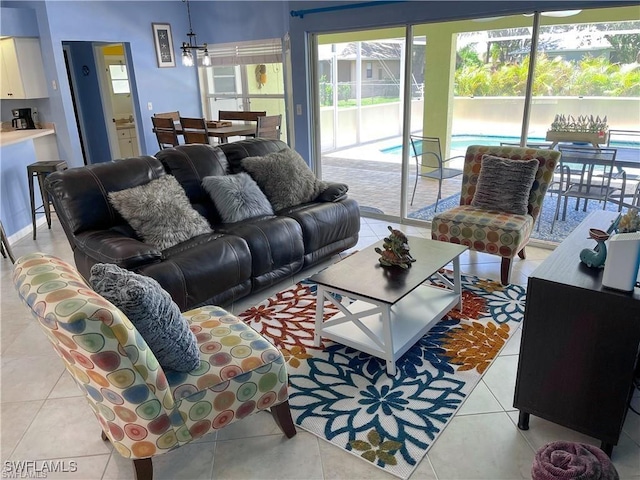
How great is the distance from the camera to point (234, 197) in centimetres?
344

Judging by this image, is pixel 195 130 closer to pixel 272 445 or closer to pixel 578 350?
pixel 272 445

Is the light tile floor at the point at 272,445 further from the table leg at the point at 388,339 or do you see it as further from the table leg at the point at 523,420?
the table leg at the point at 388,339

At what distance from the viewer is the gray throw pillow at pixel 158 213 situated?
2951mm

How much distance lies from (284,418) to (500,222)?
7.29ft

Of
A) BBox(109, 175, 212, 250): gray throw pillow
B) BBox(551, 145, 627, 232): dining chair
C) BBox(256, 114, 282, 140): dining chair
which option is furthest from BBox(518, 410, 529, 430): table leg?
BBox(256, 114, 282, 140): dining chair

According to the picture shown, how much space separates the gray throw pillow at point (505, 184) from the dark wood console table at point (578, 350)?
1.70m

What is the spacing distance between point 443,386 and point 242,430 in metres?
1.01

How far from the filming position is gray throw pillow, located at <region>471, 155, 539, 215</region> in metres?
3.54

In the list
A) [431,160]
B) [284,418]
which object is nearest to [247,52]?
[431,160]

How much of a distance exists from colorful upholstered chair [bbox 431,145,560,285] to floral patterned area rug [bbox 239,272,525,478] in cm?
35

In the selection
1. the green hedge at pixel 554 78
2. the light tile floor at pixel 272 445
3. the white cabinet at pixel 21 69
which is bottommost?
the light tile floor at pixel 272 445

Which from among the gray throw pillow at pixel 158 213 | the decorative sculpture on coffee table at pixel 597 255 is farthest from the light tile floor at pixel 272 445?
the gray throw pillow at pixel 158 213

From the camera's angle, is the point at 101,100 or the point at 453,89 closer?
the point at 453,89

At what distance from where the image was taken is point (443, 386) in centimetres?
234
